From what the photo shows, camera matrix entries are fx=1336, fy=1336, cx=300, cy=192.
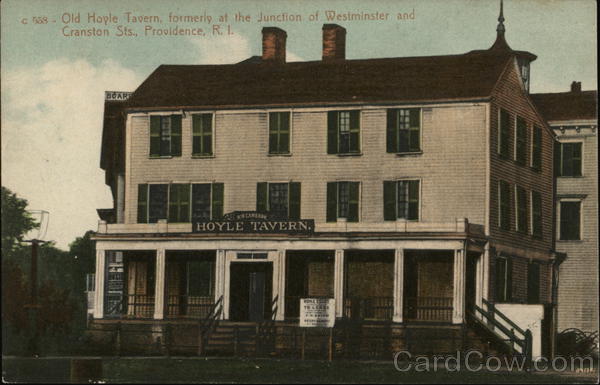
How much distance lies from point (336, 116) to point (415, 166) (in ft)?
9.94

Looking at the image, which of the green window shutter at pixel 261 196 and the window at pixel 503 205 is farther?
the green window shutter at pixel 261 196

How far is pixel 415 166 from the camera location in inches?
1652

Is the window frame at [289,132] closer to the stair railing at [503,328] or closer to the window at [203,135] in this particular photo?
the window at [203,135]

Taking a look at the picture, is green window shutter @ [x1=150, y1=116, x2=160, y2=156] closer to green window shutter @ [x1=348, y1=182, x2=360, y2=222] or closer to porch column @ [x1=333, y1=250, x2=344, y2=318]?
green window shutter @ [x1=348, y1=182, x2=360, y2=222]

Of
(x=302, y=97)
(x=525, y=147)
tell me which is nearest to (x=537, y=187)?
(x=525, y=147)

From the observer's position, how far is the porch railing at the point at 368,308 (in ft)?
132

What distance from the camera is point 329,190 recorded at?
42750mm

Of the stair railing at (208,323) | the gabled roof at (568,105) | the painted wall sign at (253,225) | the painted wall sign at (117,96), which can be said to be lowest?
the stair railing at (208,323)

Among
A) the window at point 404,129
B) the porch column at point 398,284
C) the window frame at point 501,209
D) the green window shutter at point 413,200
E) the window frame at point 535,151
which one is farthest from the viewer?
the window frame at point 535,151

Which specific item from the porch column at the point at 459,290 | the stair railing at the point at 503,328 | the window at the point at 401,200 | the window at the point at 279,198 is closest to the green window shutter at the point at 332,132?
the window at the point at 279,198

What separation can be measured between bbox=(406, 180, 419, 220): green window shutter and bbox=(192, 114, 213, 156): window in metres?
6.68

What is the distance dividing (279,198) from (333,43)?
19.6 ft

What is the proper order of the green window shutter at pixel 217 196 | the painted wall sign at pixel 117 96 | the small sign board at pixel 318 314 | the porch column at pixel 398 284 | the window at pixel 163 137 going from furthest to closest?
the painted wall sign at pixel 117 96, the window at pixel 163 137, the green window shutter at pixel 217 196, the porch column at pixel 398 284, the small sign board at pixel 318 314

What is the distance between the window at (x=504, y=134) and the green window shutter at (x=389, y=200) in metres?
3.50
